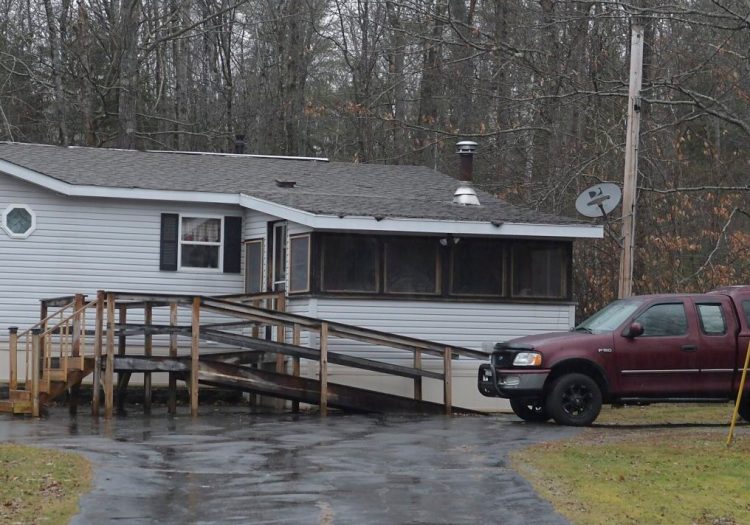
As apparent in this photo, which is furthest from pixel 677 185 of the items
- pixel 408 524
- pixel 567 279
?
pixel 408 524

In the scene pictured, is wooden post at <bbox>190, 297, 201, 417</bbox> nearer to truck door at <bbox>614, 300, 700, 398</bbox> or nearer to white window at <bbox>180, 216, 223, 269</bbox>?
white window at <bbox>180, 216, 223, 269</bbox>

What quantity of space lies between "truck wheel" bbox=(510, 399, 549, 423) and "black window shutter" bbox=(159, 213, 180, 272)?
25.5ft

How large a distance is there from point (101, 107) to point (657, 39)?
1667 cm

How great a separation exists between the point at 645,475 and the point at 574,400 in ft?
20.6

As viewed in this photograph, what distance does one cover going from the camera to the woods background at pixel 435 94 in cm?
2988

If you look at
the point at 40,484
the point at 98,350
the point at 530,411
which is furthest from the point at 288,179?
the point at 40,484

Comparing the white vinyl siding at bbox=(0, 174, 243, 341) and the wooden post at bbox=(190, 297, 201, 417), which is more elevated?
the white vinyl siding at bbox=(0, 174, 243, 341)

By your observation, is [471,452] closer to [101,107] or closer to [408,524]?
[408,524]

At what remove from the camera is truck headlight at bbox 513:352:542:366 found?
1944cm

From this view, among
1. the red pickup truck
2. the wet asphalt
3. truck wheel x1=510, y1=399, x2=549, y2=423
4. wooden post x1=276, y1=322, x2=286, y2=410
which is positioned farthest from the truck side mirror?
wooden post x1=276, y1=322, x2=286, y2=410

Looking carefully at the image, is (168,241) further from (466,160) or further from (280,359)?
(466,160)

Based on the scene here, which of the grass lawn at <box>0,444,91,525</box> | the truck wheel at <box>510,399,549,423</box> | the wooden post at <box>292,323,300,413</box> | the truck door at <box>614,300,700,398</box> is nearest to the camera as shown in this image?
the grass lawn at <box>0,444,91,525</box>

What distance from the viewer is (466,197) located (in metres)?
25.8

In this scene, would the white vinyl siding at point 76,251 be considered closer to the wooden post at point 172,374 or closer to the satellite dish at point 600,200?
the wooden post at point 172,374
